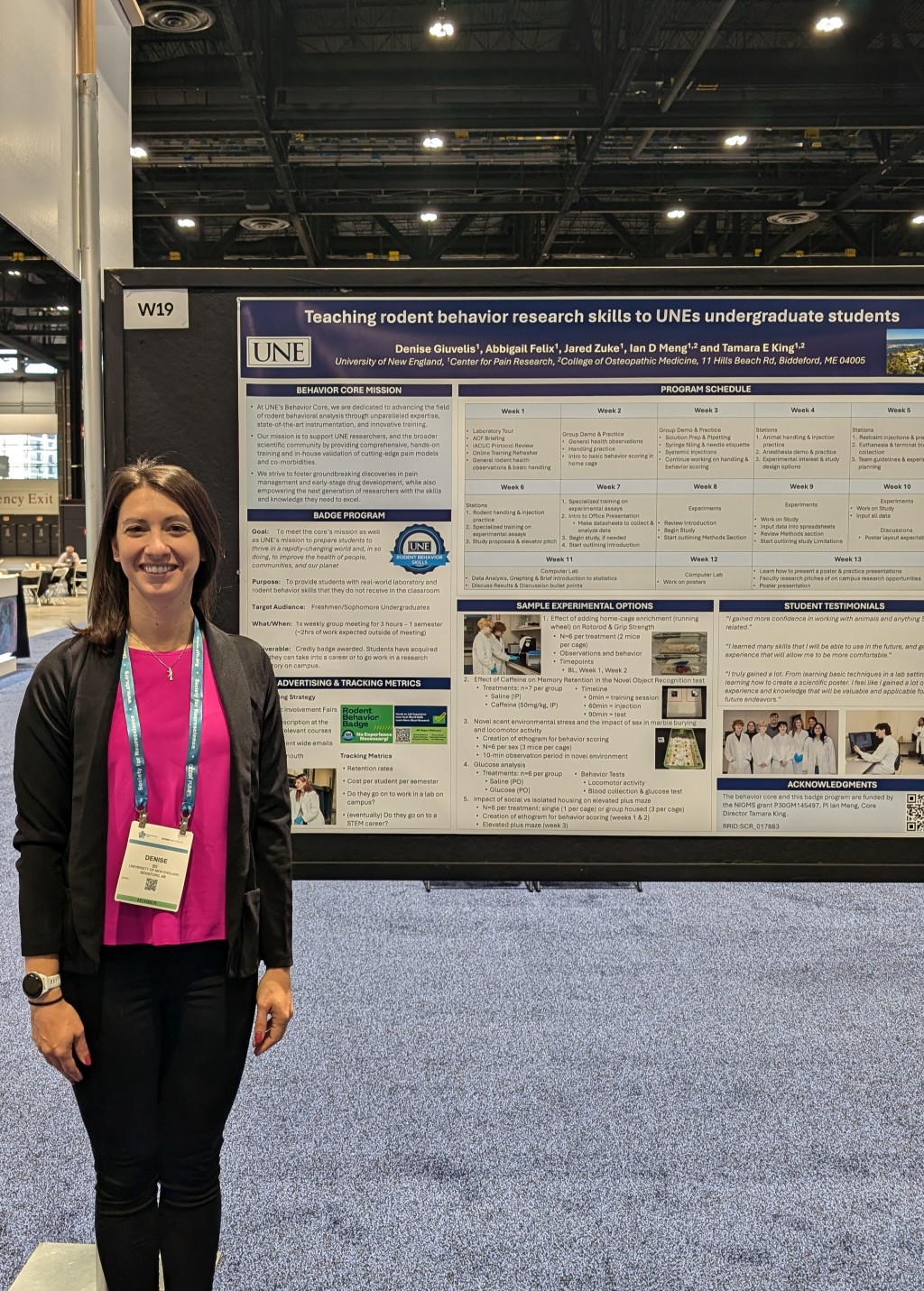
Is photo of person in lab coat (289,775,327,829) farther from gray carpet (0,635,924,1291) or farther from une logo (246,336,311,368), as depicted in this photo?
gray carpet (0,635,924,1291)

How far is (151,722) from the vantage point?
1.32 metres

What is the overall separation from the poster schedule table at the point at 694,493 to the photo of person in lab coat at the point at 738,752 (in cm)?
24

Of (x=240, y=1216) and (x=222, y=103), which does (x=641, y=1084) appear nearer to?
(x=240, y=1216)

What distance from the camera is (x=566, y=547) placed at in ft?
4.89

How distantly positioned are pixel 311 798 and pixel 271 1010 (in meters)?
0.33

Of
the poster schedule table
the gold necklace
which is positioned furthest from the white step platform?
the poster schedule table

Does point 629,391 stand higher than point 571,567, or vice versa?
point 629,391

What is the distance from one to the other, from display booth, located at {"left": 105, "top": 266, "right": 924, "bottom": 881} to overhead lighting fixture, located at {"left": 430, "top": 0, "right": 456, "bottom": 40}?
23.5 feet

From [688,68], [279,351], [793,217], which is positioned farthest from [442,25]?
[279,351]

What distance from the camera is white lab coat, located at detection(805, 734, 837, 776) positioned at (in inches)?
59.6

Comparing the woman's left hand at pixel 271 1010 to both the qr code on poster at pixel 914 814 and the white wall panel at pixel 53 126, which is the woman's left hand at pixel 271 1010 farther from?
the white wall panel at pixel 53 126

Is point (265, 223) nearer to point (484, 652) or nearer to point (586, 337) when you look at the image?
point (586, 337)

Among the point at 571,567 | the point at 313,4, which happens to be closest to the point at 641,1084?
the point at 571,567

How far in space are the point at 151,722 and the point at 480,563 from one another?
56 cm
